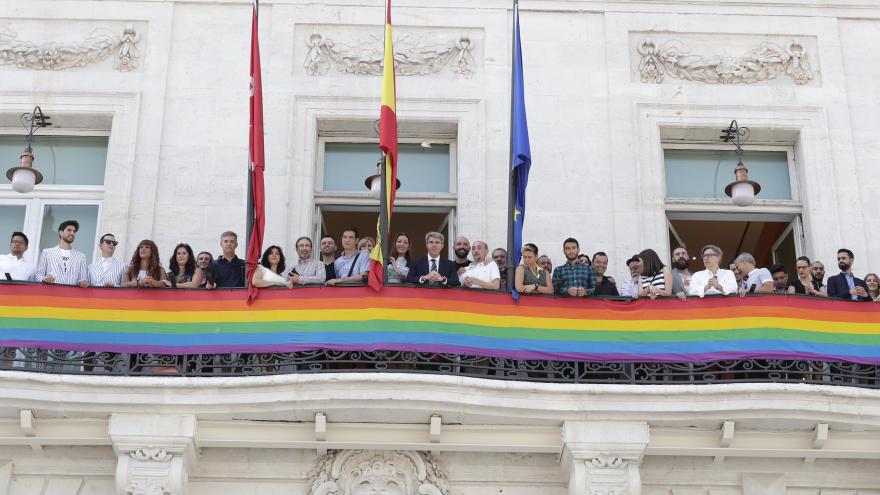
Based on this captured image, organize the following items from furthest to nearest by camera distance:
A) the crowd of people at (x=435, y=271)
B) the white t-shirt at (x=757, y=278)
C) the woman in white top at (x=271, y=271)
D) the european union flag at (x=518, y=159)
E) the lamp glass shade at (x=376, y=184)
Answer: the lamp glass shade at (x=376, y=184), the white t-shirt at (x=757, y=278), the european union flag at (x=518, y=159), the crowd of people at (x=435, y=271), the woman in white top at (x=271, y=271)

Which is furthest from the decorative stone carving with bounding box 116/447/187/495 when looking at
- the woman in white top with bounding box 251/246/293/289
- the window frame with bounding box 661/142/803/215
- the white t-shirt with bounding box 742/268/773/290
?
the window frame with bounding box 661/142/803/215

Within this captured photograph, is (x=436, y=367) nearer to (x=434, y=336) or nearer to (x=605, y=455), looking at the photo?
(x=434, y=336)

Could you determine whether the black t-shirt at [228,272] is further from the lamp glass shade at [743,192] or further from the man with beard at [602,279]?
the lamp glass shade at [743,192]

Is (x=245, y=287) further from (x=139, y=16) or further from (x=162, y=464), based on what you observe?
(x=139, y=16)

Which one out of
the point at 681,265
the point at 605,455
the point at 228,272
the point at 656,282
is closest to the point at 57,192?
the point at 228,272

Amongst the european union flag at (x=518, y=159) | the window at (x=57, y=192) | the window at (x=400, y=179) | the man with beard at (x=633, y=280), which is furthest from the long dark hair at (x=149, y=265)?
the man with beard at (x=633, y=280)

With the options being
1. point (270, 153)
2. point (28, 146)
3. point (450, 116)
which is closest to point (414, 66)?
point (450, 116)

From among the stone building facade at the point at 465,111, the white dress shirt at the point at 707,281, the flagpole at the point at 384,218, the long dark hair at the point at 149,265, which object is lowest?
the white dress shirt at the point at 707,281

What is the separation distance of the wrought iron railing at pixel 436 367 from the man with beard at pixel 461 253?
1193 mm

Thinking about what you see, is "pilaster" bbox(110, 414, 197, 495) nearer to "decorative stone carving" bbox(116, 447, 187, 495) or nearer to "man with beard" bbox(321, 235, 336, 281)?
"decorative stone carving" bbox(116, 447, 187, 495)

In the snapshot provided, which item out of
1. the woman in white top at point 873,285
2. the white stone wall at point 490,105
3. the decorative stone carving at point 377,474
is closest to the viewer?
the decorative stone carving at point 377,474

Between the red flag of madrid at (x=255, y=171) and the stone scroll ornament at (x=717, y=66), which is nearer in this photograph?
the red flag of madrid at (x=255, y=171)

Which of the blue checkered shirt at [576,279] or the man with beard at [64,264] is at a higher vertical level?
the man with beard at [64,264]

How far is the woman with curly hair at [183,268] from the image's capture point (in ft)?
43.2
